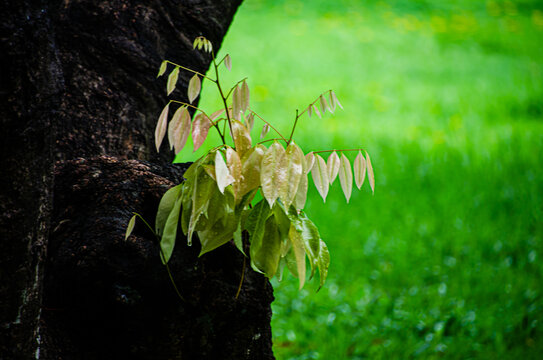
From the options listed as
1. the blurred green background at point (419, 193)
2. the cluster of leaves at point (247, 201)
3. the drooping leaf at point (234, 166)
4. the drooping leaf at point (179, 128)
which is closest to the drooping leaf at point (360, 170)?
the cluster of leaves at point (247, 201)

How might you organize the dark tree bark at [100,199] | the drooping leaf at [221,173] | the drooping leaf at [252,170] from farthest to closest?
the drooping leaf at [252,170] → the drooping leaf at [221,173] → the dark tree bark at [100,199]

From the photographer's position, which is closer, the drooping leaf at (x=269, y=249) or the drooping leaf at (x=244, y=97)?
the drooping leaf at (x=269, y=249)

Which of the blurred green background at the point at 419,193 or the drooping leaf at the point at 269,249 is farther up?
the drooping leaf at the point at 269,249

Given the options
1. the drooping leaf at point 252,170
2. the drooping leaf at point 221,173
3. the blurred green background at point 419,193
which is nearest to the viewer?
the drooping leaf at point 221,173

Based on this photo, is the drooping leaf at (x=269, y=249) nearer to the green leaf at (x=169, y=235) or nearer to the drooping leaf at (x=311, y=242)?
the drooping leaf at (x=311, y=242)

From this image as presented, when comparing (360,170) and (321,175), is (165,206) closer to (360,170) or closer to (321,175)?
(321,175)

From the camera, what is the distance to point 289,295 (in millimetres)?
3475

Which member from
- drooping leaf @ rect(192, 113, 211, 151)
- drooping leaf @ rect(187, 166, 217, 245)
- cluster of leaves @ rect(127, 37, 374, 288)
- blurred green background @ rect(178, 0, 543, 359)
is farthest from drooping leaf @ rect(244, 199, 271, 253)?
blurred green background @ rect(178, 0, 543, 359)

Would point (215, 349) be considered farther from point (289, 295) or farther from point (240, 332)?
point (289, 295)

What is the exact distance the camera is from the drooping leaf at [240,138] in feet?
4.13

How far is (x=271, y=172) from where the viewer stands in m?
1.12

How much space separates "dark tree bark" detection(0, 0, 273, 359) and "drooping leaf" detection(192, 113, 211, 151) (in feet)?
0.56

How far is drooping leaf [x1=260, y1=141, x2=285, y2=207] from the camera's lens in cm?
110

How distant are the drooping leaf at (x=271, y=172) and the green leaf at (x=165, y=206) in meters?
0.22
